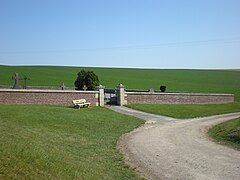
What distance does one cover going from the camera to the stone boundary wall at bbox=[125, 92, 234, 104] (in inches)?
1224

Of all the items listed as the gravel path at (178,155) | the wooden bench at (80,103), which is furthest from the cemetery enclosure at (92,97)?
the gravel path at (178,155)

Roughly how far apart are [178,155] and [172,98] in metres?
23.2

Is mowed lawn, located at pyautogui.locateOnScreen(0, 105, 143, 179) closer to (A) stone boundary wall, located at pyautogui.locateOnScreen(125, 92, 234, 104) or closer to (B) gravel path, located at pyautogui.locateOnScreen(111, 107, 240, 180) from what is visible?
(B) gravel path, located at pyautogui.locateOnScreen(111, 107, 240, 180)

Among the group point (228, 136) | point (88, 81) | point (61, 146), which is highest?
point (88, 81)

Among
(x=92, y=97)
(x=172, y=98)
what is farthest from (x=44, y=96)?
(x=172, y=98)

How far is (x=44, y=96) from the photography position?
80.8 ft

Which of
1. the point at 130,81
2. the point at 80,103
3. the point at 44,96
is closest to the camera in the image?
the point at 44,96

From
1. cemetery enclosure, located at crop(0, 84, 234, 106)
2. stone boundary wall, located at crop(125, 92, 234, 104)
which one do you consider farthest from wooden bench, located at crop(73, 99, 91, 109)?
stone boundary wall, located at crop(125, 92, 234, 104)

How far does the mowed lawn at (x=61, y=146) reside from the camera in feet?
23.4

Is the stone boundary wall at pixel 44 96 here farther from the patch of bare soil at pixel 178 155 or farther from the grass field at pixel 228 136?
the grass field at pixel 228 136

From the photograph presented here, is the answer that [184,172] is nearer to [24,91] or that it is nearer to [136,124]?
[136,124]

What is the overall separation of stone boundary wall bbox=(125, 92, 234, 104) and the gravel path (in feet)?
45.3

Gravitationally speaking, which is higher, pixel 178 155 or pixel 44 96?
pixel 44 96

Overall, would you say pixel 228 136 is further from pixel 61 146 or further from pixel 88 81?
pixel 88 81
